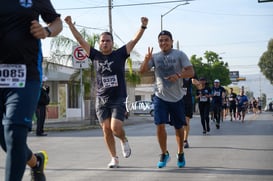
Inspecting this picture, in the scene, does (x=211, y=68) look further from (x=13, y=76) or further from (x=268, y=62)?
(x=13, y=76)

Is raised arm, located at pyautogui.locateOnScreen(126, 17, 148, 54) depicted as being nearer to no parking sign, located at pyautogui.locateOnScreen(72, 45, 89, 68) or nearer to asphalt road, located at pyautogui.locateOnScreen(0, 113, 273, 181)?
asphalt road, located at pyautogui.locateOnScreen(0, 113, 273, 181)

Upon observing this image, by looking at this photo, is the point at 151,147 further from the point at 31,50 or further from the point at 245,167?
the point at 31,50

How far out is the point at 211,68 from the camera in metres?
71.6

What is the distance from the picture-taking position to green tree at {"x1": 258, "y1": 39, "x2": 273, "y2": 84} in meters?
82.8

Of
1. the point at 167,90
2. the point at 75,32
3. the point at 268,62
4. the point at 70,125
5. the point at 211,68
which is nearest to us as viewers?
the point at 75,32

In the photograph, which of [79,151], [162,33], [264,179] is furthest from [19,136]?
[79,151]

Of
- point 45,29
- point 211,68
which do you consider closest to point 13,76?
point 45,29

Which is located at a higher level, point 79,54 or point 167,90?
point 79,54

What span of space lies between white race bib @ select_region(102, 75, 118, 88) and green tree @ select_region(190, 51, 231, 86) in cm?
6241

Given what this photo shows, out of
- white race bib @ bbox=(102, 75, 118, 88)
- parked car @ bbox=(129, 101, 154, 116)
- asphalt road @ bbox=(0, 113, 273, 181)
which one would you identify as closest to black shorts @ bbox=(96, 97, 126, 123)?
white race bib @ bbox=(102, 75, 118, 88)

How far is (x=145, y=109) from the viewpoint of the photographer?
48.0m

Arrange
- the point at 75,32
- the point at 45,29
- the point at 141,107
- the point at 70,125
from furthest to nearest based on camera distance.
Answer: the point at 141,107 < the point at 70,125 < the point at 75,32 < the point at 45,29

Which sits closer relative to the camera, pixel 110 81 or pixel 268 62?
pixel 110 81

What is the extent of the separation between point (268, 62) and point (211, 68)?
1574 centimetres
